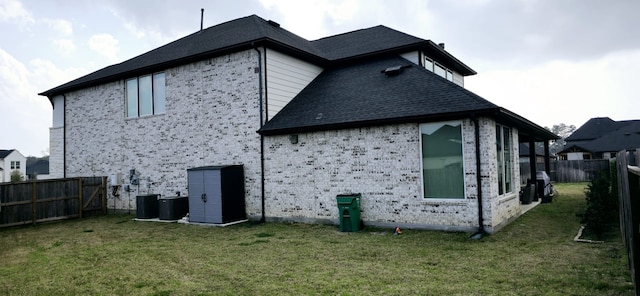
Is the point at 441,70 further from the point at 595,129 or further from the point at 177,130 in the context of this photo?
the point at 595,129

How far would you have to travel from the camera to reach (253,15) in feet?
55.5

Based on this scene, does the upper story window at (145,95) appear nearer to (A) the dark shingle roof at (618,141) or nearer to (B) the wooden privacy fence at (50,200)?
(B) the wooden privacy fence at (50,200)

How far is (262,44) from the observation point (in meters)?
12.7

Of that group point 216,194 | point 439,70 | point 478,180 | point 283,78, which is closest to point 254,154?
point 216,194

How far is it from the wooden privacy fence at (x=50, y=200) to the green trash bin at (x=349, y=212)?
11.3 metres

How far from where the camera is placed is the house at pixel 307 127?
9.94 meters

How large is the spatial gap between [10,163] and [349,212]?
230 ft

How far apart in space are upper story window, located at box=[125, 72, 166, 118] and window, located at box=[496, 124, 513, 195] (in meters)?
11.9

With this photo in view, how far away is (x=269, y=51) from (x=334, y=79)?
2.68m

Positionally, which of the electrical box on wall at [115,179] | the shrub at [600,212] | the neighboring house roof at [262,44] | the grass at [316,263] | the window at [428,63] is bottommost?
the grass at [316,263]

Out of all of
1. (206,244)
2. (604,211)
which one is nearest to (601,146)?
(604,211)

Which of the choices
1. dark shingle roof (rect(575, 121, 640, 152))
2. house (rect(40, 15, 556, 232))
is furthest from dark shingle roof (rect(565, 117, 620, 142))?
house (rect(40, 15, 556, 232))

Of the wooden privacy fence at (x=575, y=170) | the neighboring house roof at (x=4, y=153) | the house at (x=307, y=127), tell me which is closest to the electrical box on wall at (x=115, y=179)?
the house at (x=307, y=127)

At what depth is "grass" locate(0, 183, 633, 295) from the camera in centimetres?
565
